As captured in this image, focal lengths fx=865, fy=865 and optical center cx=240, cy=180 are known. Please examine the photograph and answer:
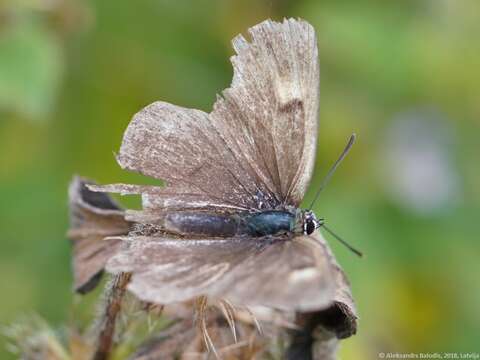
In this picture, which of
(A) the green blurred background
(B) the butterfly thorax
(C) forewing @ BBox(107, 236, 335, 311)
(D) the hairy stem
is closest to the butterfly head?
(B) the butterfly thorax

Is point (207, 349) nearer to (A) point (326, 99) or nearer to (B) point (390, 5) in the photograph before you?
(A) point (326, 99)

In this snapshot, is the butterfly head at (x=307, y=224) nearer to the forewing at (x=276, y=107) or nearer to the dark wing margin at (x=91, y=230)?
the forewing at (x=276, y=107)

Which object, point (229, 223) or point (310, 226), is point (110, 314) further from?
point (310, 226)

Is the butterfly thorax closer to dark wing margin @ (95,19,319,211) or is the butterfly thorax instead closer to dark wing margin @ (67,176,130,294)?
dark wing margin @ (95,19,319,211)

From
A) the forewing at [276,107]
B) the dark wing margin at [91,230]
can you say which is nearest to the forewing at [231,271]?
the forewing at [276,107]

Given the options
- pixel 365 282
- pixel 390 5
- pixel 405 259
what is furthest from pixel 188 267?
pixel 390 5

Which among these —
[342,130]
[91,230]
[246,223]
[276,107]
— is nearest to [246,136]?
[276,107]
